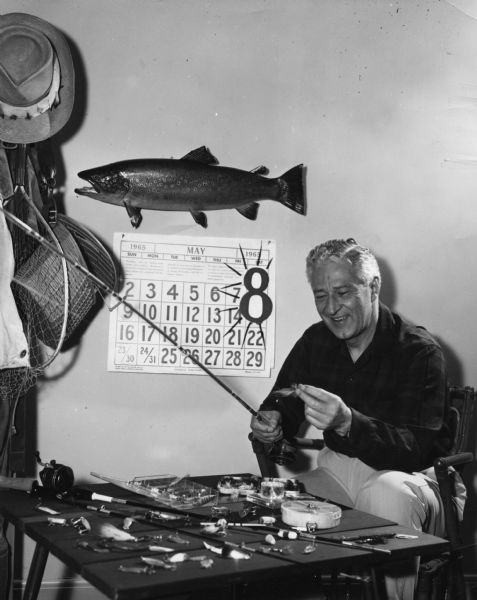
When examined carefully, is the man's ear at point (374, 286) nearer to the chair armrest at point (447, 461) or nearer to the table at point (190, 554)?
the chair armrest at point (447, 461)

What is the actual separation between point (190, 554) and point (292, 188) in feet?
6.13

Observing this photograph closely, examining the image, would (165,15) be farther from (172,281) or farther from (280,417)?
(280,417)

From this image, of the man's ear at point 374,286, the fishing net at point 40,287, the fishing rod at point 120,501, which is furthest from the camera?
the man's ear at point 374,286

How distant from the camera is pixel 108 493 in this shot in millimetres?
2279

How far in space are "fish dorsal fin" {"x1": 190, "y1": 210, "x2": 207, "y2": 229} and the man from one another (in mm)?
516

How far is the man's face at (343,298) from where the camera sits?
2.73 m

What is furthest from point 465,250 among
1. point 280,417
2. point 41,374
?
point 41,374

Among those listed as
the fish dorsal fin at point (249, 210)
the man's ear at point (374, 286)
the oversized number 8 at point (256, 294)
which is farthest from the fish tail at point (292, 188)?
the man's ear at point (374, 286)

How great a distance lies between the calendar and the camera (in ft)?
10.2

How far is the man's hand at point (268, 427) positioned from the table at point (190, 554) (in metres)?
0.56

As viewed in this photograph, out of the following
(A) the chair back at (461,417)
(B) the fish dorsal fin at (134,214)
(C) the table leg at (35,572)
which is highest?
(B) the fish dorsal fin at (134,214)

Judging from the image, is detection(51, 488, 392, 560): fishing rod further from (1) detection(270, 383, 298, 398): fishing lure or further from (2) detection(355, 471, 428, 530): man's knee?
(1) detection(270, 383, 298, 398): fishing lure

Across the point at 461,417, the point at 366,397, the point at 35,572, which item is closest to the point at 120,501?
the point at 35,572

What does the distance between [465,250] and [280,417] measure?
1.26 m
